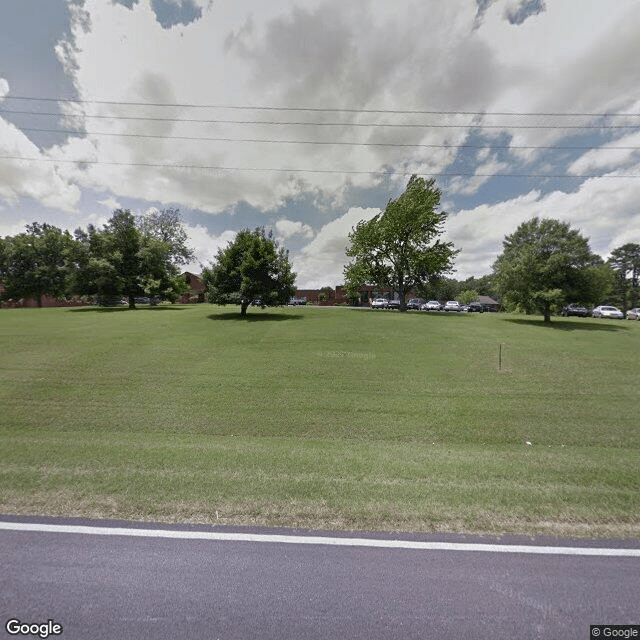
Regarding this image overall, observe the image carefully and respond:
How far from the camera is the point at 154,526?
3273 millimetres

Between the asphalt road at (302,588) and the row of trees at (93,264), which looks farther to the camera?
the row of trees at (93,264)

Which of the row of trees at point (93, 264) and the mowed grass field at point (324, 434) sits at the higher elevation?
the row of trees at point (93, 264)

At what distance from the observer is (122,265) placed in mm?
36875

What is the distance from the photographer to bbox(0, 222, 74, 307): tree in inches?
1704

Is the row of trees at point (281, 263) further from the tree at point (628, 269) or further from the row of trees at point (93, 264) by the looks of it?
the tree at point (628, 269)

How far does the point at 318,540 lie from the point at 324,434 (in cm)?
338

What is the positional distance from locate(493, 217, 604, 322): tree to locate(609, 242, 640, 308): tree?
182 ft

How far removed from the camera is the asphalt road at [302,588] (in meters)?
2.24

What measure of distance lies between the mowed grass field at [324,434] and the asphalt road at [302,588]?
0.41 meters

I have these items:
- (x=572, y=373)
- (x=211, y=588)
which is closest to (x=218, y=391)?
(x=211, y=588)

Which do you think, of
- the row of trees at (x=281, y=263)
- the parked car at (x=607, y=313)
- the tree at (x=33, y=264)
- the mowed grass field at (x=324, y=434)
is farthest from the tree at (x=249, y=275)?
the parked car at (x=607, y=313)

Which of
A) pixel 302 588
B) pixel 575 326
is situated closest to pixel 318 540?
pixel 302 588

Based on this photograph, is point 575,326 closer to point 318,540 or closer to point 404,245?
point 404,245

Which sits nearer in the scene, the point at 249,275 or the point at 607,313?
the point at 249,275
